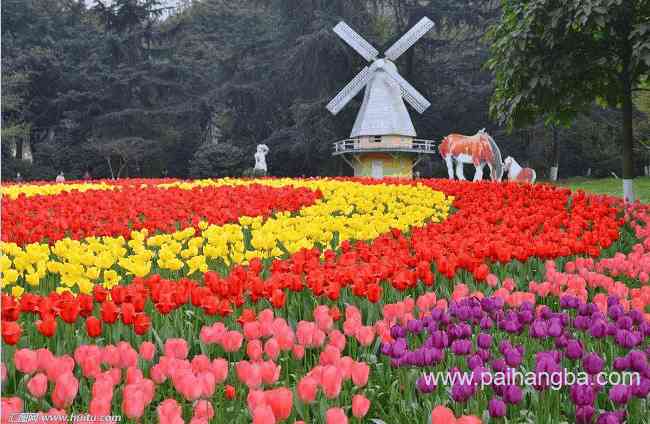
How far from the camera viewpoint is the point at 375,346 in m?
3.13

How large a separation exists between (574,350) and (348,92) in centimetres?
2776

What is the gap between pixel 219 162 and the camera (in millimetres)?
32156

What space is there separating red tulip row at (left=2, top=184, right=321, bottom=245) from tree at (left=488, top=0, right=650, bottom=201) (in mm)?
4017

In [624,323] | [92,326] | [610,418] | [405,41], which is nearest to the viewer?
[610,418]

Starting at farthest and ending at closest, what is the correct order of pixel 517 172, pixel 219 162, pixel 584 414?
pixel 219 162 < pixel 517 172 < pixel 584 414

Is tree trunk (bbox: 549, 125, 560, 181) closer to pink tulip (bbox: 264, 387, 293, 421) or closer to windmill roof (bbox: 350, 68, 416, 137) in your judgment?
windmill roof (bbox: 350, 68, 416, 137)

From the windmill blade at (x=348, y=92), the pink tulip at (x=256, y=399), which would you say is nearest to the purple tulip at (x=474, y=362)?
the pink tulip at (x=256, y=399)

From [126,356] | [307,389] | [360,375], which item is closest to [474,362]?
[360,375]

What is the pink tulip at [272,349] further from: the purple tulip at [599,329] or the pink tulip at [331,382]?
the purple tulip at [599,329]

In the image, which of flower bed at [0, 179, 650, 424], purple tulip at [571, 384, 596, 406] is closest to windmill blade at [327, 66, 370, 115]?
flower bed at [0, 179, 650, 424]

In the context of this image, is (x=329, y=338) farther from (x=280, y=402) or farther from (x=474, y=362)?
(x=280, y=402)

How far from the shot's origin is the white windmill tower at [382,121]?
27969 mm

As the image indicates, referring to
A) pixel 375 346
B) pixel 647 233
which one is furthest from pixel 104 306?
pixel 647 233

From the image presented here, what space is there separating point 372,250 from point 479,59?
33936 mm
